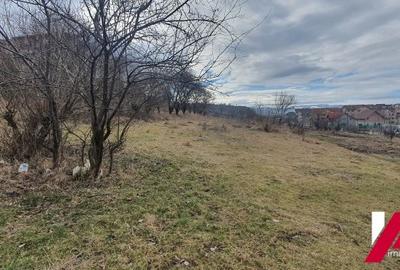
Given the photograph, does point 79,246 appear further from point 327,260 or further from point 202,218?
point 327,260

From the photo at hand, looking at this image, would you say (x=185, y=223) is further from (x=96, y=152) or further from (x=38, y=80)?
(x=38, y=80)

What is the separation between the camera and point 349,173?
6875mm

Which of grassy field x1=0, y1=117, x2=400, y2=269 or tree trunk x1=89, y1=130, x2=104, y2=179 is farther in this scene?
tree trunk x1=89, y1=130, x2=104, y2=179

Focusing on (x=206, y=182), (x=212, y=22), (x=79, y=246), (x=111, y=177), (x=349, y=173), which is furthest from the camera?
(x=349, y=173)

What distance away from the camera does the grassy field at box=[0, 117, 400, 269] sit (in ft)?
7.88

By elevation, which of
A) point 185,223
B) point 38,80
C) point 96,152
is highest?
point 38,80

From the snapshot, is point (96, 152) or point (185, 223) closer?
point (185, 223)

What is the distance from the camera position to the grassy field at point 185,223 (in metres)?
2.40

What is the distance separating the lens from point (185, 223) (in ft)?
10.2

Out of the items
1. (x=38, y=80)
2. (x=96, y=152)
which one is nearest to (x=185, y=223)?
(x=96, y=152)

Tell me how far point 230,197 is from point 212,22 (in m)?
2.43

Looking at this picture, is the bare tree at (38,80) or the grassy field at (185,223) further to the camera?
the bare tree at (38,80)

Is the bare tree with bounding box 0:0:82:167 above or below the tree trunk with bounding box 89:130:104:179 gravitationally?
above

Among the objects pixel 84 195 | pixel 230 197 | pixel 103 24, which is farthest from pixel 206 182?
pixel 103 24
